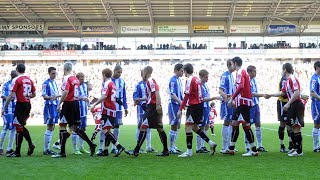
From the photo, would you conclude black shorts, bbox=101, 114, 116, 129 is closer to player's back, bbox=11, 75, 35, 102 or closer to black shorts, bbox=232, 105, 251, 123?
player's back, bbox=11, 75, 35, 102

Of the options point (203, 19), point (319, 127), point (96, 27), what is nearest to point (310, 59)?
point (203, 19)

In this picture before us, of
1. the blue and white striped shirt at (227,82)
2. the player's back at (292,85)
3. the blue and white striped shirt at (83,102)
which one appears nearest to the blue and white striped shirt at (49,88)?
the blue and white striped shirt at (83,102)

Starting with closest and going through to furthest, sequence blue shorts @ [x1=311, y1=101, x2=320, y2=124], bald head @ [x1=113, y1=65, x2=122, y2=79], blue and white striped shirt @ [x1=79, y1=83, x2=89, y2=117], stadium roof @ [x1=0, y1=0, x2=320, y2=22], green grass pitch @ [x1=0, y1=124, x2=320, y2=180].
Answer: green grass pitch @ [x1=0, y1=124, x2=320, y2=180] < blue shorts @ [x1=311, y1=101, x2=320, y2=124] < bald head @ [x1=113, y1=65, x2=122, y2=79] < blue and white striped shirt @ [x1=79, y1=83, x2=89, y2=117] < stadium roof @ [x1=0, y1=0, x2=320, y2=22]

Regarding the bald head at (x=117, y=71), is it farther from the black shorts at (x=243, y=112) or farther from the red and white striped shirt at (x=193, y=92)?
the black shorts at (x=243, y=112)

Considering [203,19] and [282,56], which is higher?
[203,19]

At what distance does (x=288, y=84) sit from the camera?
998 centimetres

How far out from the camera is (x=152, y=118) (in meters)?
10.1

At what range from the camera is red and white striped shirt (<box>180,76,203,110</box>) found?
990 cm

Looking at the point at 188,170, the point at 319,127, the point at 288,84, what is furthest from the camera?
the point at 319,127

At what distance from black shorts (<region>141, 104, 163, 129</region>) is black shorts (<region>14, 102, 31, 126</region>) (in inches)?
102

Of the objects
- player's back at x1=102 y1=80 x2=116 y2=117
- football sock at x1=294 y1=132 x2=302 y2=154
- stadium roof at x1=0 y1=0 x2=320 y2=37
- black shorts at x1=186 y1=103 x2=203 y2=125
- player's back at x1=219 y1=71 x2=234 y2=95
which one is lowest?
football sock at x1=294 y1=132 x2=302 y2=154

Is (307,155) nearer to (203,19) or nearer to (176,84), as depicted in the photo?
(176,84)

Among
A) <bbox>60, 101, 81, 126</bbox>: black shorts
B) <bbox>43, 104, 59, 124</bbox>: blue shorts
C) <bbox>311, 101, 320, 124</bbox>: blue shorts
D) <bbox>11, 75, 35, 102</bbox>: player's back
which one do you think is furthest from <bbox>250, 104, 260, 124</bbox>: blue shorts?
<bbox>11, 75, 35, 102</bbox>: player's back

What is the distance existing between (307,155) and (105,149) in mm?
4354
